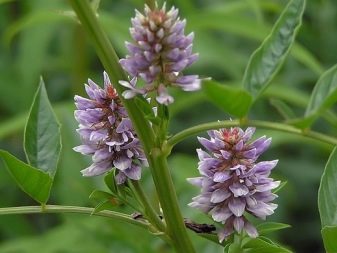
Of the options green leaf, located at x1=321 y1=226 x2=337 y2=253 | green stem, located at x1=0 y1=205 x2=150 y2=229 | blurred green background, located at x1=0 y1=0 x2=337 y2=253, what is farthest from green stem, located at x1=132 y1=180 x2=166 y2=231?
blurred green background, located at x1=0 y1=0 x2=337 y2=253

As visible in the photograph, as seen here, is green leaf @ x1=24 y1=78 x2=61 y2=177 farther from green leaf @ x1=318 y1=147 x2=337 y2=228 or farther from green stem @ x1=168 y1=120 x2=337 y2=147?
green leaf @ x1=318 y1=147 x2=337 y2=228

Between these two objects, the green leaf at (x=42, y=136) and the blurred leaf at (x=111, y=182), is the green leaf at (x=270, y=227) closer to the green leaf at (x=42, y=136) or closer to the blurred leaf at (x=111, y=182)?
the blurred leaf at (x=111, y=182)

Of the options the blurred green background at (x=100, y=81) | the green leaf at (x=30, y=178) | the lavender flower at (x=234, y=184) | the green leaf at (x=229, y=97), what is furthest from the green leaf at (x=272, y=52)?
the blurred green background at (x=100, y=81)

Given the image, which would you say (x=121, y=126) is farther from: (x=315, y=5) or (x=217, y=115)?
(x=315, y=5)

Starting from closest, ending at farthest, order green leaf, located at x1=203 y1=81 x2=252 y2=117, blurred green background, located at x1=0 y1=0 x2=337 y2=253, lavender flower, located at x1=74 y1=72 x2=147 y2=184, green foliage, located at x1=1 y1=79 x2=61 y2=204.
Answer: green leaf, located at x1=203 y1=81 x2=252 y2=117 < lavender flower, located at x1=74 y1=72 x2=147 y2=184 < green foliage, located at x1=1 y1=79 x2=61 y2=204 < blurred green background, located at x1=0 y1=0 x2=337 y2=253

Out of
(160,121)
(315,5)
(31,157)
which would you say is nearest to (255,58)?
(160,121)
